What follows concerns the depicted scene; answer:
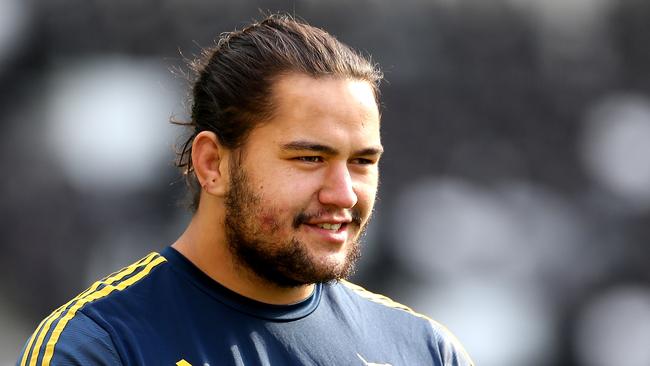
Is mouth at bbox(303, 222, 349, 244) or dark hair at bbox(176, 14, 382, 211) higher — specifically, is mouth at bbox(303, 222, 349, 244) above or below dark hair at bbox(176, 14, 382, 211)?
below

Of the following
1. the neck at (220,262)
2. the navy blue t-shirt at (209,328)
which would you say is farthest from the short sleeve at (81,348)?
the neck at (220,262)

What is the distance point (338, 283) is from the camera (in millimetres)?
3307

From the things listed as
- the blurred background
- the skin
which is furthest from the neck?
the blurred background

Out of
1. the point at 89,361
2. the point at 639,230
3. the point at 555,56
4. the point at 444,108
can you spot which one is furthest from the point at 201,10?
the point at 89,361

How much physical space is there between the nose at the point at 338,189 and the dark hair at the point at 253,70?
243 mm

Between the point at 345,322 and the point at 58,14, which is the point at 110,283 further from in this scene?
the point at 58,14

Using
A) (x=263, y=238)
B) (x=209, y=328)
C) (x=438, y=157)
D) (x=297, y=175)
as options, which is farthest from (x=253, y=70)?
(x=438, y=157)

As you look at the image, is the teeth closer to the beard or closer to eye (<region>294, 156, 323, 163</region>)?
the beard

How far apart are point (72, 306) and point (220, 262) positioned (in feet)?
1.39

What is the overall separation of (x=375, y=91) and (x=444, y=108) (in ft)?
14.4

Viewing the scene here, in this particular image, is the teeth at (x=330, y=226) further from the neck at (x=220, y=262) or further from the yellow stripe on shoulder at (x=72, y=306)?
the yellow stripe on shoulder at (x=72, y=306)

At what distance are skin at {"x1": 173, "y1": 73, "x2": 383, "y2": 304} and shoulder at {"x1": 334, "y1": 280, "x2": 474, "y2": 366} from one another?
306 mm

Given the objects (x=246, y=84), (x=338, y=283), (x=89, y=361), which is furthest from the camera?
(x=338, y=283)

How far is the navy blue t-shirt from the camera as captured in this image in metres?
2.70
